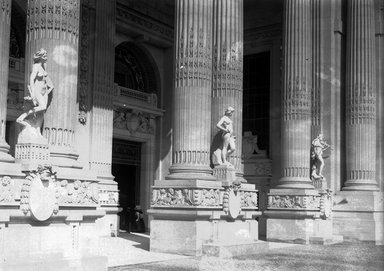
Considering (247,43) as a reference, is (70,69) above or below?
below

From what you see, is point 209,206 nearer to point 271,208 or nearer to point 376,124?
point 271,208

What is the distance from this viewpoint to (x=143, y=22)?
1129 inches

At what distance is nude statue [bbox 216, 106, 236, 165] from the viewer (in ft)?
64.6

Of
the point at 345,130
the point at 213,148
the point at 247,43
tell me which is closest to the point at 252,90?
the point at 247,43

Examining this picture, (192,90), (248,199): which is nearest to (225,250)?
(248,199)

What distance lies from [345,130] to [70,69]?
685 inches

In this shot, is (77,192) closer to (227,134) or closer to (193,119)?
(193,119)

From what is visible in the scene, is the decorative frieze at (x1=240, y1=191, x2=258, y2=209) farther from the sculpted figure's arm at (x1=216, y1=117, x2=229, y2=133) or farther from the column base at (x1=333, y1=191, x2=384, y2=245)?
the column base at (x1=333, y1=191, x2=384, y2=245)

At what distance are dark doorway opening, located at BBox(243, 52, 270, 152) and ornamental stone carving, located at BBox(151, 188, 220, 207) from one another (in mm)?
13263

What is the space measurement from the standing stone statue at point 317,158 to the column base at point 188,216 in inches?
331

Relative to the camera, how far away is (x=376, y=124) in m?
29.6

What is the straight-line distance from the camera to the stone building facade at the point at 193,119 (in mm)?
13445

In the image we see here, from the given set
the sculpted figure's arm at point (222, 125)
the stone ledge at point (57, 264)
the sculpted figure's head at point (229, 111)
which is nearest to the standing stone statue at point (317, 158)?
the sculpted figure's head at point (229, 111)

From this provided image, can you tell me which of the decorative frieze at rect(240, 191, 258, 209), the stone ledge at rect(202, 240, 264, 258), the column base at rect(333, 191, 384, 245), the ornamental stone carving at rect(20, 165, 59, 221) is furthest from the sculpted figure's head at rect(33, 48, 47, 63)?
the column base at rect(333, 191, 384, 245)
